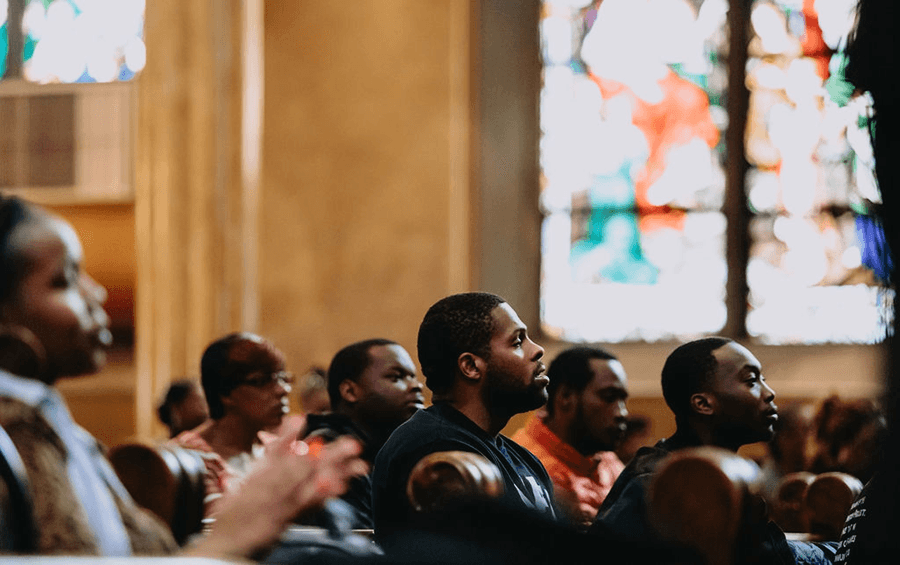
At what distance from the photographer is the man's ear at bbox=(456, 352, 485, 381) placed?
2.88 m

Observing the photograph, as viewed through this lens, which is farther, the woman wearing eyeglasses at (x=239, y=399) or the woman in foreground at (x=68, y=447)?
the woman wearing eyeglasses at (x=239, y=399)

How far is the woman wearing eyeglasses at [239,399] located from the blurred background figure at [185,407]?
200 cm

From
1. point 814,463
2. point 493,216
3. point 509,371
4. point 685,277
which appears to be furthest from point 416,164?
point 509,371

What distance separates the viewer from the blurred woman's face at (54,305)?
4.41 feet

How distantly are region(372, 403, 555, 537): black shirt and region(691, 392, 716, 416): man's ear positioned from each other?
1.67ft

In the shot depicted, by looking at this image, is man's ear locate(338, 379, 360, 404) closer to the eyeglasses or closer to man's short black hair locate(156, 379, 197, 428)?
the eyeglasses

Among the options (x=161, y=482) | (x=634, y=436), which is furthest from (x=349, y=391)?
(x=634, y=436)

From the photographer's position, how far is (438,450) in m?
2.54

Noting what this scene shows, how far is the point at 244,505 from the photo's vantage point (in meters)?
1.34

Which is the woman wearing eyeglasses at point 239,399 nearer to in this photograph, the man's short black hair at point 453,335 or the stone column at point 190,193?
the man's short black hair at point 453,335

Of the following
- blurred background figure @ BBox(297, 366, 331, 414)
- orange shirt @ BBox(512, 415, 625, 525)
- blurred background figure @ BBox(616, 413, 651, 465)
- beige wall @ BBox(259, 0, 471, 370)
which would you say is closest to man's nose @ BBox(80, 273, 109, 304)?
orange shirt @ BBox(512, 415, 625, 525)

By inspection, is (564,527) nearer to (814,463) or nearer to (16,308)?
(16,308)

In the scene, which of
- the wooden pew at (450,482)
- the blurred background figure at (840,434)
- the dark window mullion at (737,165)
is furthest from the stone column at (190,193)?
the wooden pew at (450,482)

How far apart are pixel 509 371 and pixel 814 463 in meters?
2.80
